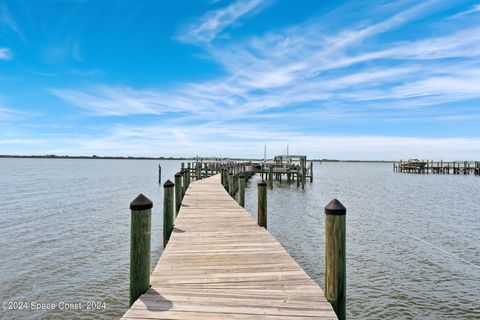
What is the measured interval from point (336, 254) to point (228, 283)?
157cm

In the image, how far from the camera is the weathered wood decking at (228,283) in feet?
11.8

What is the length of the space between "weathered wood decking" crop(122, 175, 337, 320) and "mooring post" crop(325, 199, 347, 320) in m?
0.23

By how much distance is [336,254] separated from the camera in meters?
4.13

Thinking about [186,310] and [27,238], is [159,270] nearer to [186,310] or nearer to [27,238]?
[186,310]

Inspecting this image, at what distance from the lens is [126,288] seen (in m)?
7.83

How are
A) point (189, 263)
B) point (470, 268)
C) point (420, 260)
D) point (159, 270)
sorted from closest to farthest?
point (159, 270) < point (189, 263) < point (470, 268) < point (420, 260)

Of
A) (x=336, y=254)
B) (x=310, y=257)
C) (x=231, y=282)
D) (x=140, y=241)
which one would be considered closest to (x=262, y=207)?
(x=310, y=257)

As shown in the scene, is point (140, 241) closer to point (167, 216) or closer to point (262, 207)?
point (167, 216)

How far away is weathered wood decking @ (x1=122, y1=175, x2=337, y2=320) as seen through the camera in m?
3.60

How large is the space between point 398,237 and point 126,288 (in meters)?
11.0

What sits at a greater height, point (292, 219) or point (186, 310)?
point (186, 310)

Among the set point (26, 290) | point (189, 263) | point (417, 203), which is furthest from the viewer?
point (417, 203)

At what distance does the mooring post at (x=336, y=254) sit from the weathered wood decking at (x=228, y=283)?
227 millimetres

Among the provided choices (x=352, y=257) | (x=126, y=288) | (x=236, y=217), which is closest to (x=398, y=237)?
(x=352, y=257)
